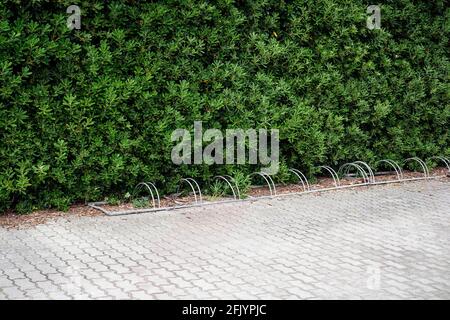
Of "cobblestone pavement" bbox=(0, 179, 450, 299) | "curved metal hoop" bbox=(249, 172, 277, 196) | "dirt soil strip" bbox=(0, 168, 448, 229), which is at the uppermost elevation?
"curved metal hoop" bbox=(249, 172, 277, 196)

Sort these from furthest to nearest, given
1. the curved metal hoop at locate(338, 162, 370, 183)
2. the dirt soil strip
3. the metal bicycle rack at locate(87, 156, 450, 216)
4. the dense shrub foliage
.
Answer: the curved metal hoop at locate(338, 162, 370, 183)
the metal bicycle rack at locate(87, 156, 450, 216)
the dense shrub foliage
the dirt soil strip

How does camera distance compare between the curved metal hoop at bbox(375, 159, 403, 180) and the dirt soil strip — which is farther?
the curved metal hoop at bbox(375, 159, 403, 180)

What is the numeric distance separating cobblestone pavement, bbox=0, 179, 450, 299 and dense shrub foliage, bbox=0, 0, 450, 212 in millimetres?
976

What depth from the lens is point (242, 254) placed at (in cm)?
662

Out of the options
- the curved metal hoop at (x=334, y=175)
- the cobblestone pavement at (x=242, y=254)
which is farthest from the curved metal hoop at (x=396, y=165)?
the cobblestone pavement at (x=242, y=254)

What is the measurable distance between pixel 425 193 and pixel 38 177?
6.54 metres

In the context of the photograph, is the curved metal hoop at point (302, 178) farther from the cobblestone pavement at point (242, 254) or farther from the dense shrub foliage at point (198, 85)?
the cobblestone pavement at point (242, 254)

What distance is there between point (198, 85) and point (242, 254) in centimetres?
361

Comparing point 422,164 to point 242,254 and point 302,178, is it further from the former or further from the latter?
point 242,254

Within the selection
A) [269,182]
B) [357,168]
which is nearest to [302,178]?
[269,182]

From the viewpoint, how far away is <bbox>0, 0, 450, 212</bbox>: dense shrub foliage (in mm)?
8000

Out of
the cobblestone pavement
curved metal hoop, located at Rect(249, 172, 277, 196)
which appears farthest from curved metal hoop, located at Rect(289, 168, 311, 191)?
the cobblestone pavement

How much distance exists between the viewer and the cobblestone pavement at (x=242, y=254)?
18.0 ft

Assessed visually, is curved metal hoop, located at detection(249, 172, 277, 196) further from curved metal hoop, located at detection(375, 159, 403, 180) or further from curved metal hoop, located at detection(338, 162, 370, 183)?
curved metal hoop, located at detection(375, 159, 403, 180)
